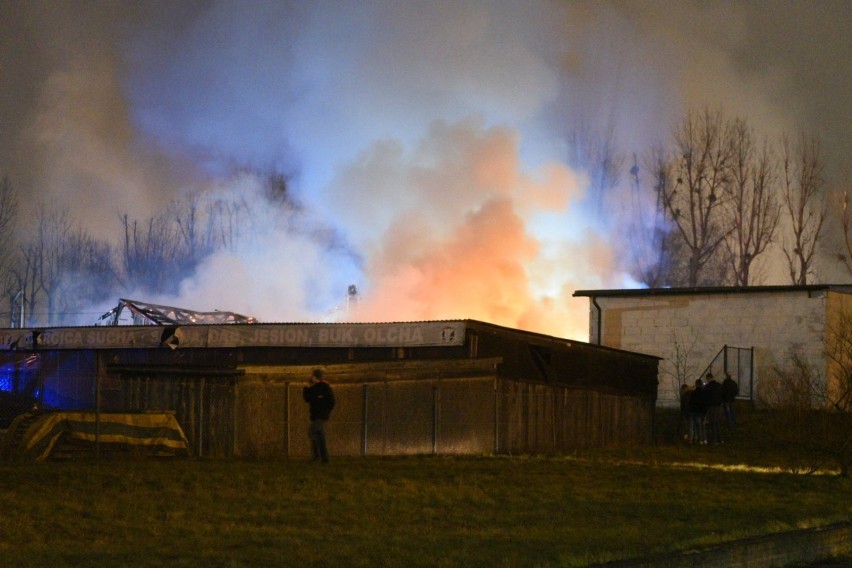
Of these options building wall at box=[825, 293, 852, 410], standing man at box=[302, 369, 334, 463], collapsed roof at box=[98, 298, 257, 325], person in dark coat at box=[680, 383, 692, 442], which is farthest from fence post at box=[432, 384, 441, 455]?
building wall at box=[825, 293, 852, 410]

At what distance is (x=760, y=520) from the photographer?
1490cm

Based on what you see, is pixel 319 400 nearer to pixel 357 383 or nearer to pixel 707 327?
pixel 357 383

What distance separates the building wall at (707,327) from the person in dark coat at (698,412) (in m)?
7.82

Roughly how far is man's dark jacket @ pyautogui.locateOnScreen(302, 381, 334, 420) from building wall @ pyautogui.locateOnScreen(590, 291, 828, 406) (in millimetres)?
20123

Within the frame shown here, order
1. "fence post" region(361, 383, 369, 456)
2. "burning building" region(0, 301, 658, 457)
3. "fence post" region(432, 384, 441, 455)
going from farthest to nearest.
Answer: "fence post" region(432, 384, 441, 455) → "fence post" region(361, 383, 369, 456) → "burning building" region(0, 301, 658, 457)

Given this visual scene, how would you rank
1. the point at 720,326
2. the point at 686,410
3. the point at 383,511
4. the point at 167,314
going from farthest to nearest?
the point at 167,314, the point at 720,326, the point at 686,410, the point at 383,511

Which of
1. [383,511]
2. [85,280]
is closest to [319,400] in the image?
[383,511]

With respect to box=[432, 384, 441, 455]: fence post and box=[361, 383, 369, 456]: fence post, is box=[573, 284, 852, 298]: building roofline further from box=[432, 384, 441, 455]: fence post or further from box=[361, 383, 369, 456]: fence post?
box=[361, 383, 369, 456]: fence post

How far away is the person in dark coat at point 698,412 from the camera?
1139 inches

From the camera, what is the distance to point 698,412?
1152 inches

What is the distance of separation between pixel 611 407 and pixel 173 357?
11.5 m

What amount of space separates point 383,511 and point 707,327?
84.1ft

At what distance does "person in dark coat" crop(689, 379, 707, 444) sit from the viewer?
28922 mm

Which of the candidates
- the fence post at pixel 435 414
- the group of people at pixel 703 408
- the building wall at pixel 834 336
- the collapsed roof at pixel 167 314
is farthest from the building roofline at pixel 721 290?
the fence post at pixel 435 414
